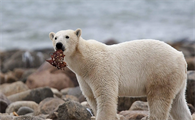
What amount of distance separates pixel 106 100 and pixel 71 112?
1.57 metres

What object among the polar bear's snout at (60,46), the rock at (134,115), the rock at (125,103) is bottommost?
the rock at (125,103)

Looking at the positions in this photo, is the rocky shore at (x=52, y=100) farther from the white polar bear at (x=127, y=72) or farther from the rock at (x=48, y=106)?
the white polar bear at (x=127, y=72)

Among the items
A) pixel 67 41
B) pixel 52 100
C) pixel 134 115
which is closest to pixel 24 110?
pixel 52 100

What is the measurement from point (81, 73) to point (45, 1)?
36294 millimetres

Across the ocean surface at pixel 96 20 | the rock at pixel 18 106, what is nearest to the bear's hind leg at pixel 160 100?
the rock at pixel 18 106

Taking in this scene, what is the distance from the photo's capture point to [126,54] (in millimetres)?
5199

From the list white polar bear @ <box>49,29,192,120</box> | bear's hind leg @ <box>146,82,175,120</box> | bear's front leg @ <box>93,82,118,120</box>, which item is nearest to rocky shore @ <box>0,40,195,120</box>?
white polar bear @ <box>49,29,192,120</box>

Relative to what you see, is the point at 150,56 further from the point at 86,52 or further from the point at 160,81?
the point at 86,52

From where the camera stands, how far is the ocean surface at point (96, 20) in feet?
88.9

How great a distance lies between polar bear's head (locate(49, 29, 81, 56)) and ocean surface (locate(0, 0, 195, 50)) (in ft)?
68.1

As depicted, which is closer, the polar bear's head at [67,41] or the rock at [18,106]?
the polar bear's head at [67,41]

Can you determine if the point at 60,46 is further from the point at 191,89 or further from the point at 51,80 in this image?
the point at 51,80

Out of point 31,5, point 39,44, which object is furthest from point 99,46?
point 31,5

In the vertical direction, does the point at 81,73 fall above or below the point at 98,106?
above
